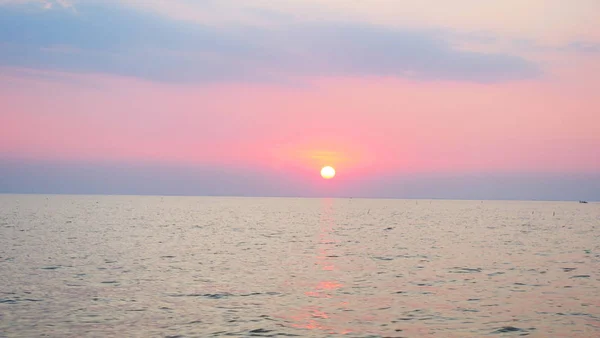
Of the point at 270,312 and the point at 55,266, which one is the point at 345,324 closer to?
the point at 270,312

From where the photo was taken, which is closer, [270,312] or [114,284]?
[270,312]

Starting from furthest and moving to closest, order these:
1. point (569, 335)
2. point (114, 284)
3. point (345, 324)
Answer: point (114, 284) → point (345, 324) → point (569, 335)

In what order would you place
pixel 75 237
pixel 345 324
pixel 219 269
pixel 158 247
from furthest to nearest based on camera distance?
pixel 75 237 → pixel 158 247 → pixel 219 269 → pixel 345 324

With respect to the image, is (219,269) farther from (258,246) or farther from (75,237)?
(75,237)

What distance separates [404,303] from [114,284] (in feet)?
74.7

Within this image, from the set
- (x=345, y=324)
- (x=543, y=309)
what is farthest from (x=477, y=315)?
(x=345, y=324)

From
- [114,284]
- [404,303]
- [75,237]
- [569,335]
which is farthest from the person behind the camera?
[75,237]

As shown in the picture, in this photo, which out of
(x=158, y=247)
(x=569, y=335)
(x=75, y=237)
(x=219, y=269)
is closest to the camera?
(x=569, y=335)

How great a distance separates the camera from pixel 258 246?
8419cm

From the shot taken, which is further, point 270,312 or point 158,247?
point 158,247

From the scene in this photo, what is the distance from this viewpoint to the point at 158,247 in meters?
80.6

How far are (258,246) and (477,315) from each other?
5199 centimetres

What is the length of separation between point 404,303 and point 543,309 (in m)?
8.71

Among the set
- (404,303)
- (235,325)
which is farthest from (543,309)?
(235,325)
